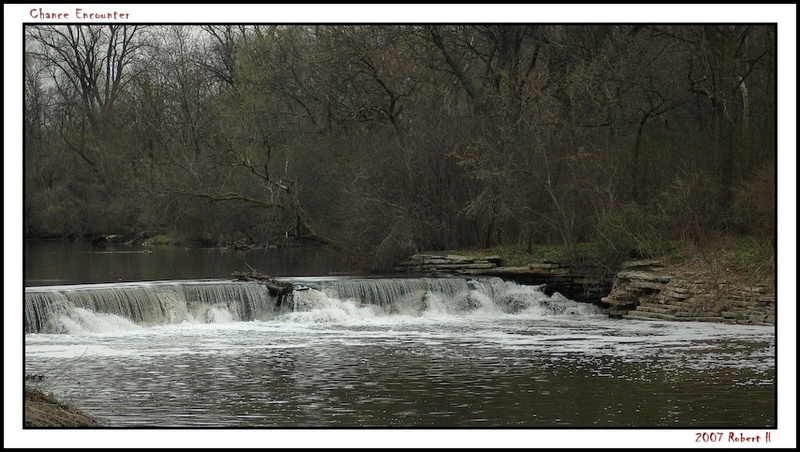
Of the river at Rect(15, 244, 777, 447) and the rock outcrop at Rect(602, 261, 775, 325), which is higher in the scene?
the rock outcrop at Rect(602, 261, 775, 325)

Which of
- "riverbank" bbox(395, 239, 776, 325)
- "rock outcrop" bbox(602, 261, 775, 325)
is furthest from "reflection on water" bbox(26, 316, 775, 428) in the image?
"riverbank" bbox(395, 239, 776, 325)

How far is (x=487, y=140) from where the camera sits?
30.3 meters

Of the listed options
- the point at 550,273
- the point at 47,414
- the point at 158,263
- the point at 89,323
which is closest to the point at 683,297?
the point at 550,273

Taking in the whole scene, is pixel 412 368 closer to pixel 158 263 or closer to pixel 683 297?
pixel 683 297

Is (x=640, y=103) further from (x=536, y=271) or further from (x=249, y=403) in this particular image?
(x=249, y=403)

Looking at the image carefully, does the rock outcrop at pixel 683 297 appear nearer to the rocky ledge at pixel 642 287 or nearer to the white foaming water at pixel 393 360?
the rocky ledge at pixel 642 287

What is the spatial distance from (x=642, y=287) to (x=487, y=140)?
7496 mm

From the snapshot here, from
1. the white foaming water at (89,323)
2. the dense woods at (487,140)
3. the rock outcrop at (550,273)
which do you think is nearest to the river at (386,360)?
the white foaming water at (89,323)

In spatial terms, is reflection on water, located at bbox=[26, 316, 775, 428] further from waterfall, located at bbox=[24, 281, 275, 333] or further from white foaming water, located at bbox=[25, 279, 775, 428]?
waterfall, located at bbox=[24, 281, 275, 333]

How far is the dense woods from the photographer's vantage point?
27438 mm

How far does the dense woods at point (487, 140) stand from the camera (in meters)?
27.4

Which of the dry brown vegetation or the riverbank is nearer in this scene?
the dry brown vegetation

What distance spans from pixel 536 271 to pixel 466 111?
9.79 meters

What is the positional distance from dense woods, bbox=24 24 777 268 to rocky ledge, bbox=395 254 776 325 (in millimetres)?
720
